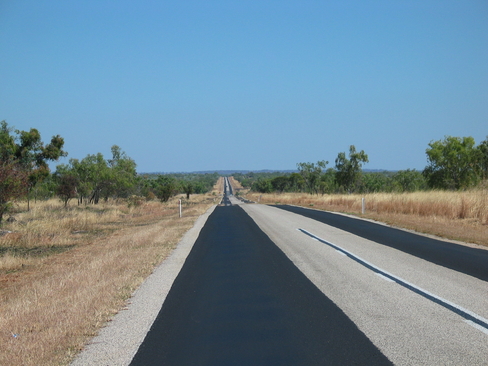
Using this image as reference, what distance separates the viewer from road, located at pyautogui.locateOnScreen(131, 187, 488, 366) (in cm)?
528

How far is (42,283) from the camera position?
34.5ft

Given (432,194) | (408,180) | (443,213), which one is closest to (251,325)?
(443,213)

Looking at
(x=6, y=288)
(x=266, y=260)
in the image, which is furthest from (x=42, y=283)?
(x=266, y=260)

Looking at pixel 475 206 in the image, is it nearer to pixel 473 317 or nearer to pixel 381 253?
pixel 381 253

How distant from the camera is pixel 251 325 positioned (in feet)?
21.1

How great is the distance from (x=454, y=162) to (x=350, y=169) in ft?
63.6

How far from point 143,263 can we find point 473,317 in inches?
315

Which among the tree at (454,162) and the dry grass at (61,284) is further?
the tree at (454,162)

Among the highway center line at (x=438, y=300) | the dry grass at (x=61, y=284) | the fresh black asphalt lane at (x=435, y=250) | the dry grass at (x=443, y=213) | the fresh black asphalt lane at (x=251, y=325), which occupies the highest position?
the dry grass at (x=443, y=213)

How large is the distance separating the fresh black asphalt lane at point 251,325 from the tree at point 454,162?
111 ft

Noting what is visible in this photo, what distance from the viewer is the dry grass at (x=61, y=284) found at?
5.90 m

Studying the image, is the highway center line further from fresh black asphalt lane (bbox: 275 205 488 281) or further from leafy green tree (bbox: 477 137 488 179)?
leafy green tree (bbox: 477 137 488 179)

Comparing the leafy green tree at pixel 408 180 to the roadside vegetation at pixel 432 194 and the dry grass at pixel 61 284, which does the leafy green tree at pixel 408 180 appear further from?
the dry grass at pixel 61 284

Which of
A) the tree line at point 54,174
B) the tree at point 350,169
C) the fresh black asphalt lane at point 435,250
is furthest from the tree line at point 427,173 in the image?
the tree line at point 54,174
